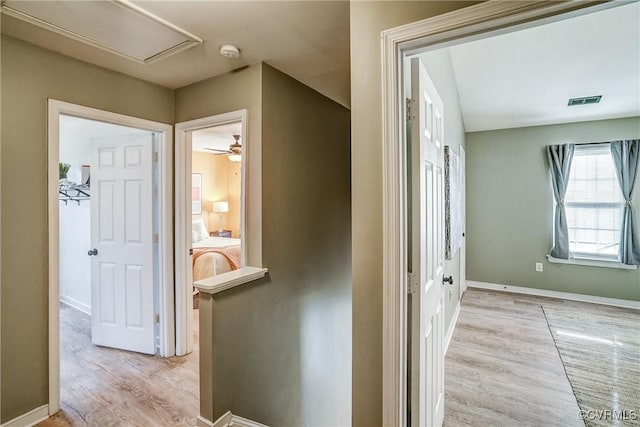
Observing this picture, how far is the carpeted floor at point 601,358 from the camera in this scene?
2061 mm

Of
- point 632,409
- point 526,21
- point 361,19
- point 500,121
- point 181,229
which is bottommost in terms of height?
point 632,409

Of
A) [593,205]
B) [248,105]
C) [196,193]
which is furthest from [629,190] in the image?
[196,193]

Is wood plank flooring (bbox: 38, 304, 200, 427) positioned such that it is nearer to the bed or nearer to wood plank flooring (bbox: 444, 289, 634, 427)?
the bed

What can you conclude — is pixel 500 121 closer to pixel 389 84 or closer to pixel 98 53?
pixel 389 84

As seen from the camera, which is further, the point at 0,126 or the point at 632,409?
the point at 632,409

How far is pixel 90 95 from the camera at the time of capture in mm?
2189

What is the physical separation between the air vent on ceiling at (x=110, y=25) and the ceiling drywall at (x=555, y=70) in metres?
2.48

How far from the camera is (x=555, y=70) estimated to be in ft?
9.93

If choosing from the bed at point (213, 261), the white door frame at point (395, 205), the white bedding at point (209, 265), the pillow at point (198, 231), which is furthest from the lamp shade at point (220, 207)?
the white door frame at point (395, 205)

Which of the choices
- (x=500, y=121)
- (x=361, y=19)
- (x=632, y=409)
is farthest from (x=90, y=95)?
(x=500, y=121)

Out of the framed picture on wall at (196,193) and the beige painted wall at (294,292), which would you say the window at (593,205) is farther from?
the framed picture on wall at (196,193)

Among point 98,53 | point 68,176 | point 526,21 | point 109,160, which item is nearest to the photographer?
point 526,21

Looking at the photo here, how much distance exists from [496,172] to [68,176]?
6.26m

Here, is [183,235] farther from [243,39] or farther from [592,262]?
[592,262]
